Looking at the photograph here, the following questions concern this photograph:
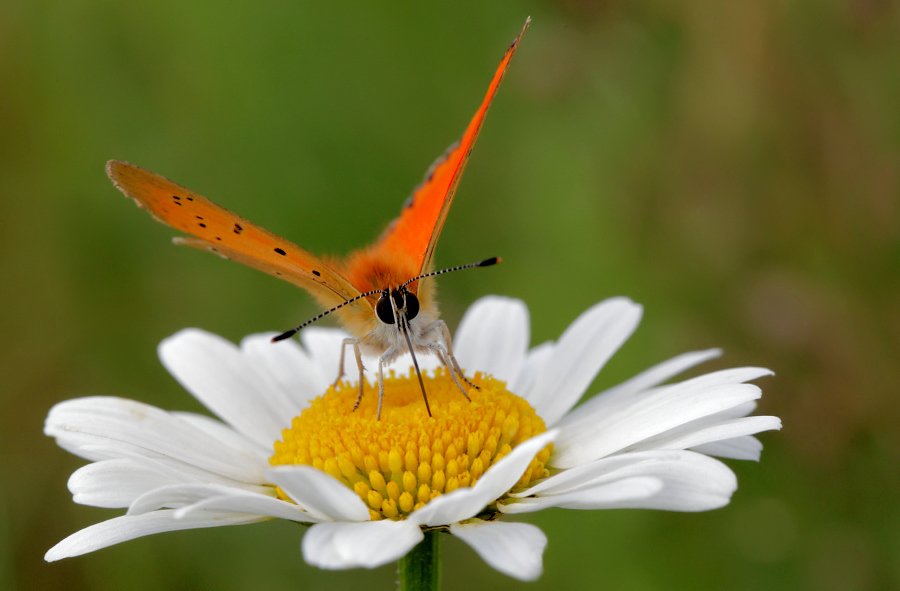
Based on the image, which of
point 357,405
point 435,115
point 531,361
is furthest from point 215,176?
point 357,405

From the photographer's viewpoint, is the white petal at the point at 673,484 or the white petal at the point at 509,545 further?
the white petal at the point at 673,484

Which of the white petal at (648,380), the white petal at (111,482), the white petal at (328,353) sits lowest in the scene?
the white petal at (111,482)

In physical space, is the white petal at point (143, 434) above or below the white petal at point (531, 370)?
below

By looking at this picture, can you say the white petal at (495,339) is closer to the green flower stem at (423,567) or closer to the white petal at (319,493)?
the green flower stem at (423,567)

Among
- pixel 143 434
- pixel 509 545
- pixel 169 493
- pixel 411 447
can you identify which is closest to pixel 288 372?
pixel 143 434

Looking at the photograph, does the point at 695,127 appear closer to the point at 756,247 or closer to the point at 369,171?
the point at 756,247

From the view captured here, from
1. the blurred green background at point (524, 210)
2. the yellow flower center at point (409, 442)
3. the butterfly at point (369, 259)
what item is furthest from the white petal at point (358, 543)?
the blurred green background at point (524, 210)

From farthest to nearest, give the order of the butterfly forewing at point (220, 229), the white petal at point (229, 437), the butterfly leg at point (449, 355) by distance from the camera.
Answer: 1. the white petal at point (229, 437)
2. the butterfly leg at point (449, 355)
3. the butterfly forewing at point (220, 229)

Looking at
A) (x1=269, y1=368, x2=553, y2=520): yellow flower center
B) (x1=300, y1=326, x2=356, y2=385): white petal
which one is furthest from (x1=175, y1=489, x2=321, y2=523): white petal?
(x1=300, y1=326, x2=356, y2=385): white petal
